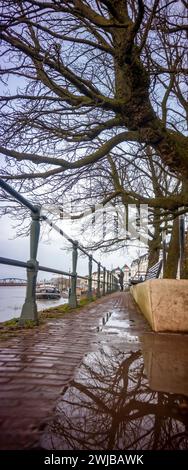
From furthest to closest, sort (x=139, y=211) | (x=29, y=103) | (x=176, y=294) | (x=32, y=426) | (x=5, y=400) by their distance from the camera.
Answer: (x=139, y=211) → (x=29, y=103) → (x=176, y=294) → (x=5, y=400) → (x=32, y=426)

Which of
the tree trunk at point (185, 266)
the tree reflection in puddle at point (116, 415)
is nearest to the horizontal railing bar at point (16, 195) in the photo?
the tree reflection in puddle at point (116, 415)

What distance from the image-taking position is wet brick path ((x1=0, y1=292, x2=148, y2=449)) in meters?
1.08

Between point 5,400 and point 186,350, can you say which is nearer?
point 5,400

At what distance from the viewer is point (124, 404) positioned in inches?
53.3

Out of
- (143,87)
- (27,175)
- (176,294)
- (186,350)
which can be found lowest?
(186,350)

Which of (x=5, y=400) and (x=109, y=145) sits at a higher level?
(x=109, y=145)

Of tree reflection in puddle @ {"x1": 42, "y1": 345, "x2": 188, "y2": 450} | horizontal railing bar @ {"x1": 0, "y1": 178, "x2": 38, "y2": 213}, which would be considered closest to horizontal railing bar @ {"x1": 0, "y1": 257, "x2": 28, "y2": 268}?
horizontal railing bar @ {"x1": 0, "y1": 178, "x2": 38, "y2": 213}

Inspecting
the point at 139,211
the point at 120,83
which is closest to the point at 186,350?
the point at 120,83

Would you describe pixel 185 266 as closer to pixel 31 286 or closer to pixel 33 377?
pixel 31 286

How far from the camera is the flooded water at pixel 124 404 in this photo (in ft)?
3.39

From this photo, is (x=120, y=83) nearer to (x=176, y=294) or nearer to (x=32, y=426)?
(x=176, y=294)

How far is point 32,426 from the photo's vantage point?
43.6 inches

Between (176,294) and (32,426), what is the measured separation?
2.30 meters

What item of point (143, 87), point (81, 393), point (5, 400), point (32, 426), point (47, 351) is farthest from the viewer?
point (143, 87)
